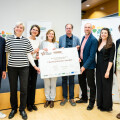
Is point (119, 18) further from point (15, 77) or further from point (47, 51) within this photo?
point (15, 77)

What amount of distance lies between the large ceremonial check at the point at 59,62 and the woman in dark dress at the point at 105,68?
440 millimetres

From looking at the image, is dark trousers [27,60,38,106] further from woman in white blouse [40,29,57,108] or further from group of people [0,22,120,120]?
woman in white blouse [40,29,57,108]

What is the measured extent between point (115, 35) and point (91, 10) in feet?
18.9

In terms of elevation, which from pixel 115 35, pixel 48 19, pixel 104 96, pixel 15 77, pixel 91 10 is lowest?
pixel 104 96

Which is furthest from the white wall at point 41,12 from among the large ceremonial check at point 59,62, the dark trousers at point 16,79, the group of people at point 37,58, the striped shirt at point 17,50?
the dark trousers at point 16,79

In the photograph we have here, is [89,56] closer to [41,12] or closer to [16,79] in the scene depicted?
[16,79]

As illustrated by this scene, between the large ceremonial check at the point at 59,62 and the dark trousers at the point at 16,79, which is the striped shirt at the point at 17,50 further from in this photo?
the large ceremonial check at the point at 59,62

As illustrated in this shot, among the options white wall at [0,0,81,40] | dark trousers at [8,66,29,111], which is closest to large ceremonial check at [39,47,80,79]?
dark trousers at [8,66,29,111]

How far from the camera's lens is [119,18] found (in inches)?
113

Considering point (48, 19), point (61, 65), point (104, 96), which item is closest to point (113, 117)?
point (104, 96)

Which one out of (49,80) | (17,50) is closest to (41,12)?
(49,80)

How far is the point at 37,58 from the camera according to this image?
91.5 inches

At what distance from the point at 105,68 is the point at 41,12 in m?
3.52

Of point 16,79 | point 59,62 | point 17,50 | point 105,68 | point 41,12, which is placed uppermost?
point 41,12
